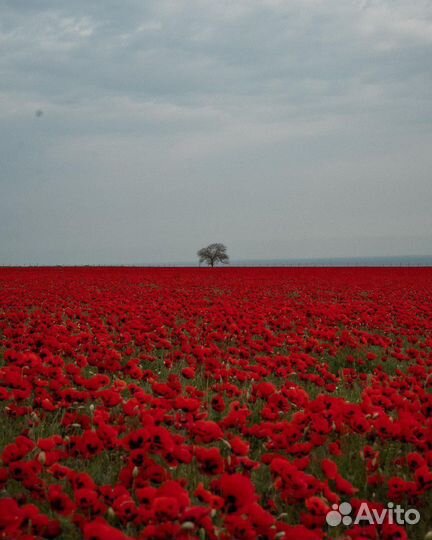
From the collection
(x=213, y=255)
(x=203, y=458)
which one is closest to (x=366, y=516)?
(x=203, y=458)

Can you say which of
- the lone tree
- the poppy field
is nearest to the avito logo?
the poppy field

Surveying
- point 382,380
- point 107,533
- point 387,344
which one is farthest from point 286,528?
point 387,344

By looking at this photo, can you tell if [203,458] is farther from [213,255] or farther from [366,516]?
[213,255]

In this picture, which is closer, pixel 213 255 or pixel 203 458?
pixel 203 458

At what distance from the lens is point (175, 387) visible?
4172 mm

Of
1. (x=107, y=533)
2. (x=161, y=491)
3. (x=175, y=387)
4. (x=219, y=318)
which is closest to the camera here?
(x=107, y=533)

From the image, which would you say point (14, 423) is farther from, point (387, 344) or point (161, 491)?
point (387, 344)

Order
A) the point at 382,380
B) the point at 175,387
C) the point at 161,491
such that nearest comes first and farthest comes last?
the point at 161,491
the point at 175,387
the point at 382,380

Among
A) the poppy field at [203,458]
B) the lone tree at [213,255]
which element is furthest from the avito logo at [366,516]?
the lone tree at [213,255]

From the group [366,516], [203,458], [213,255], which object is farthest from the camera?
Result: [213,255]

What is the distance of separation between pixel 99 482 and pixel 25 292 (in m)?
15.2

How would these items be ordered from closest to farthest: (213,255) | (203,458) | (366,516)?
(203,458), (366,516), (213,255)

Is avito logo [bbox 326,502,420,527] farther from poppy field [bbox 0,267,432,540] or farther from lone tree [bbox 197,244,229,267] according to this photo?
lone tree [bbox 197,244,229,267]

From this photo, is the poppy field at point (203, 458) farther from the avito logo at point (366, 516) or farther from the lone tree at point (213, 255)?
the lone tree at point (213, 255)
